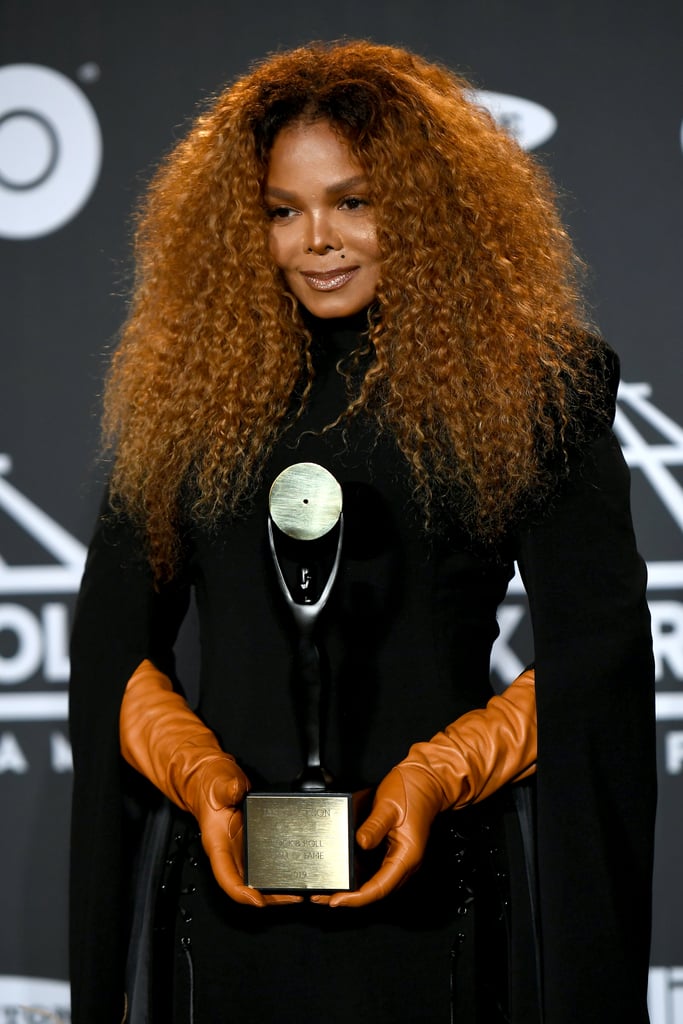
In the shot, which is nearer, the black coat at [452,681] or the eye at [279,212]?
the black coat at [452,681]

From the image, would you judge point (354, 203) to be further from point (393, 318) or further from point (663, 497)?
point (663, 497)

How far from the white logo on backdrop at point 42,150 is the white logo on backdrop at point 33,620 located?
47 centimetres

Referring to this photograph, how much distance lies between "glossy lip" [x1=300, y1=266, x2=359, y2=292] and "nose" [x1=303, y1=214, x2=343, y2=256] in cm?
3

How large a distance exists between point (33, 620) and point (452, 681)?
124 cm

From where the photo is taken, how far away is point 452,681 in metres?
1.53

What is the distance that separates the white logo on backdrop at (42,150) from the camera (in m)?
2.57

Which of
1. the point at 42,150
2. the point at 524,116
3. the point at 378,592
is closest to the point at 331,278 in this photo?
the point at 378,592

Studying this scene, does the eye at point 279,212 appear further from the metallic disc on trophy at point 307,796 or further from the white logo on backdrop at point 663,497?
the white logo on backdrop at point 663,497

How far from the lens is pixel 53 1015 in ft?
8.40

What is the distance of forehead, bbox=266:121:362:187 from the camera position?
5.19 ft

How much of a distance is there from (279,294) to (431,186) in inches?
8.9

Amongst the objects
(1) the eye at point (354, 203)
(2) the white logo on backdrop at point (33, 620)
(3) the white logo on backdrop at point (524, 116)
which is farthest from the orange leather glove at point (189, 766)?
(3) the white logo on backdrop at point (524, 116)

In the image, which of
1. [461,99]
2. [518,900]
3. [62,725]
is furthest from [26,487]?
[518,900]

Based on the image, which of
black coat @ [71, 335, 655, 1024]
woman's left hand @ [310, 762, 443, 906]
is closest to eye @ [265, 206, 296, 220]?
black coat @ [71, 335, 655, 1024]
